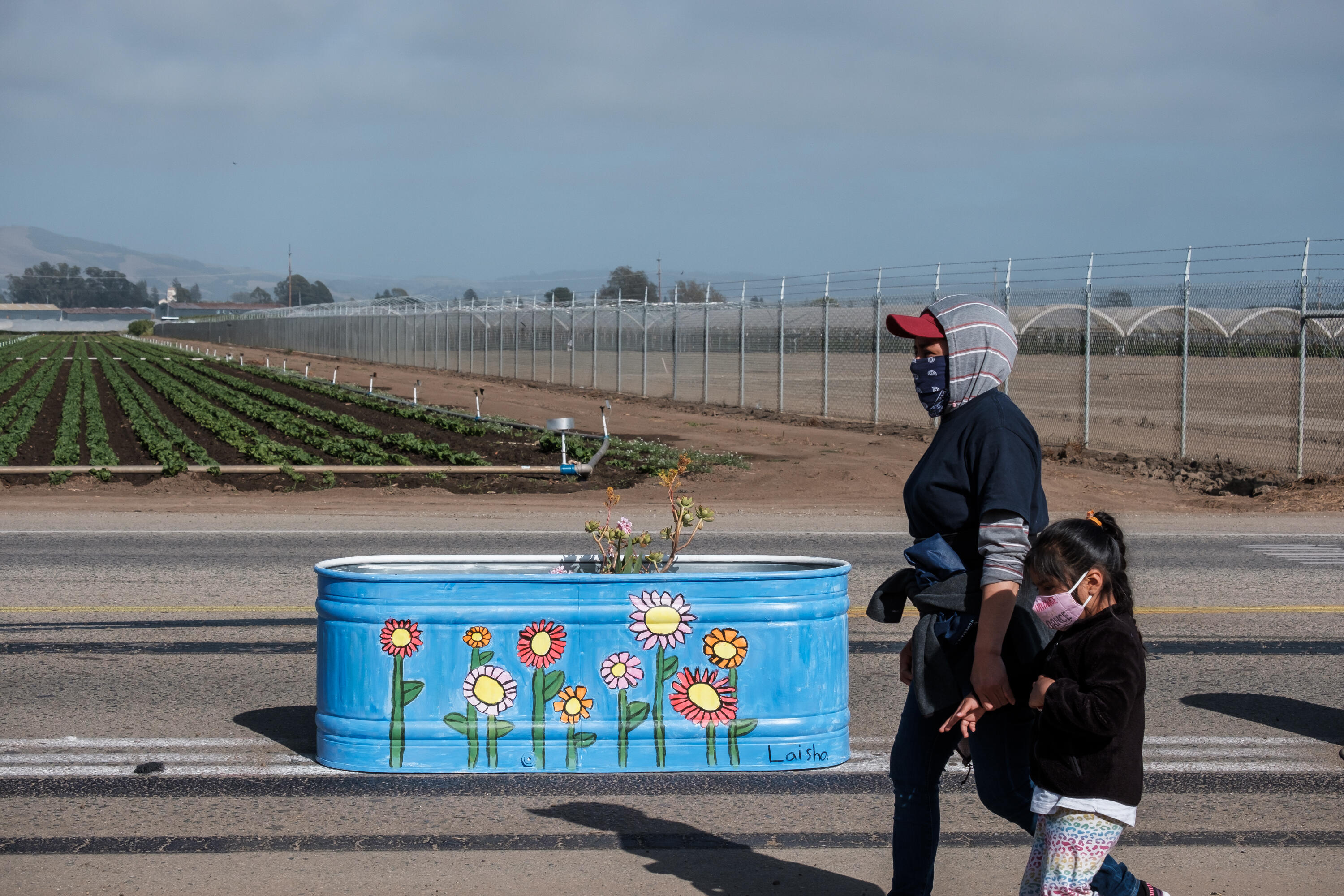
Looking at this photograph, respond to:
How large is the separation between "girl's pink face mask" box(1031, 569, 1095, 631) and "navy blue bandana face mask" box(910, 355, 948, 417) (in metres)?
0.56

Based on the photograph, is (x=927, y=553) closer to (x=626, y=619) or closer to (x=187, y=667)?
(x=626, y=619)

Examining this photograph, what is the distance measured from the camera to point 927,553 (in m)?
3.16

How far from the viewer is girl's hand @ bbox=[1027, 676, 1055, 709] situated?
2.92m

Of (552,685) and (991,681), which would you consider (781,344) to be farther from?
(991,681)

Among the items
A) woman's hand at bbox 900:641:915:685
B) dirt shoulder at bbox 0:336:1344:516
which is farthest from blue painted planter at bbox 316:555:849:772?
dirt shoulder at bbox 0:336:1344:516

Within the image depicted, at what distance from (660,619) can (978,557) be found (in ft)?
6.20

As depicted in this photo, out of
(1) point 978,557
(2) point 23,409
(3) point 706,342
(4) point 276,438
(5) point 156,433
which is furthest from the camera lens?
(3) point 706,342

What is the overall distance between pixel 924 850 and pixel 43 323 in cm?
21682

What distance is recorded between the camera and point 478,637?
481cm

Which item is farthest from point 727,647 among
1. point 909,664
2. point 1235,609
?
point 1235,609

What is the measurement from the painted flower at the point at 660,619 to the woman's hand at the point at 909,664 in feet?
4.56

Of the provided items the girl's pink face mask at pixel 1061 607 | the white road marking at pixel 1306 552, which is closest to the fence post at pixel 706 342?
the white road marking at pixel 1306 552

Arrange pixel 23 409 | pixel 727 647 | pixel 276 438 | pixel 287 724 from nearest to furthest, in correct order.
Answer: pixel 727 647
pixel 287 724
pixel 276 438
pixel 23 409

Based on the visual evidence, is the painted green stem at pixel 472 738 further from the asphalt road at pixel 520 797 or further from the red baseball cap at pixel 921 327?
the red baseball cap at pixel 921 327
